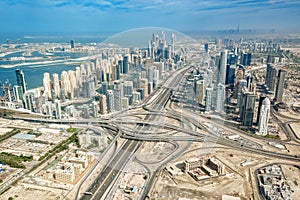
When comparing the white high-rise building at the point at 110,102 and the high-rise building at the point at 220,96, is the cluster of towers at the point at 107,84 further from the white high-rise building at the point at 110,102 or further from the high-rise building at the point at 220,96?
the high-rise building at the point at 220,96

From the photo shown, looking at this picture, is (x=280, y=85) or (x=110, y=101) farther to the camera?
(x=280, y=85)

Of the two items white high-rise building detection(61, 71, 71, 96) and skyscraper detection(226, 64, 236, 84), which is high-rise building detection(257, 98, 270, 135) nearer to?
skyscraper detection(226, 64, 236, 84)

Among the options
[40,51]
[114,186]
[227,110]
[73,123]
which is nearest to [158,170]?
[114,186]

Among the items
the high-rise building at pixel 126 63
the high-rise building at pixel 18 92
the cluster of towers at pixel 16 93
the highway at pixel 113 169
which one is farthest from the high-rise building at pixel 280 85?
the high-rise building at pixel 18 92

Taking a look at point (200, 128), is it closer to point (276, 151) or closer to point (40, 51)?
point (276, 151)

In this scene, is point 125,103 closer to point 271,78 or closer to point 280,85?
point 280,85

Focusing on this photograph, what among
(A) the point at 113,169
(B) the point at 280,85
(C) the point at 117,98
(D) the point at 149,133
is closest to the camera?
(A) the point at 113,169

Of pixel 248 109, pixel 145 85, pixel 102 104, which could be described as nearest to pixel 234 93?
pixel 248 109

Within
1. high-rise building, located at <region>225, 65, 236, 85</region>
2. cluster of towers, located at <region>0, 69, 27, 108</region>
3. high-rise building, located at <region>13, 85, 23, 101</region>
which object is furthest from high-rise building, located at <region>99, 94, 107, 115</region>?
high-rise building, located at <region>225, 65, 236, 85</region>
